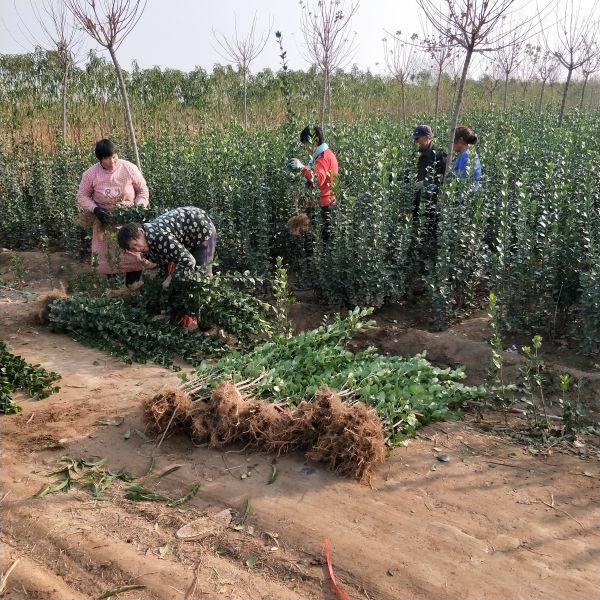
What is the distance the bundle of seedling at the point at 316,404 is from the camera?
3.33m

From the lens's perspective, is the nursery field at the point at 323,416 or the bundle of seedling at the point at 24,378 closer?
the nursery field at the point at 323,416

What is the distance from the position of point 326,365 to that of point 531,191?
4.10m

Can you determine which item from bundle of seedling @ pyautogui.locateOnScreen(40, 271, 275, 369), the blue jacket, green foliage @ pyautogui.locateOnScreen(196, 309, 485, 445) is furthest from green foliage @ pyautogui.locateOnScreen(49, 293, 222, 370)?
the blue jacket

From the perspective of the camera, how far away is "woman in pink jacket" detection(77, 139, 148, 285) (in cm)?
600

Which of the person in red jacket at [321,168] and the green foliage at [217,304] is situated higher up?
the person in red jacket at [321,168]

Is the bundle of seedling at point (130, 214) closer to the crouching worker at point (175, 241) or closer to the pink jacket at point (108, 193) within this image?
the pink jacket at point (108, 193)

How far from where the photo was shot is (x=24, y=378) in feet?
14.3

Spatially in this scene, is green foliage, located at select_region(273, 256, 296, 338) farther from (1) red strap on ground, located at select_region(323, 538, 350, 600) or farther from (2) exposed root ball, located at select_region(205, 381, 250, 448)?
(1) red strap on ground, located at select_region(323, 538, 350, 600)

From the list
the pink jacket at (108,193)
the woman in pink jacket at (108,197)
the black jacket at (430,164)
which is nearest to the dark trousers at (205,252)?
the woman in pink jacket at (108,197)

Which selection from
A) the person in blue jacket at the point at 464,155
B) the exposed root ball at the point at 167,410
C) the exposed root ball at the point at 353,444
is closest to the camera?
the exposed root ball at the point at 353,444

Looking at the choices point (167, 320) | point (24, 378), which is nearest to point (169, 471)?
point (24, 378)

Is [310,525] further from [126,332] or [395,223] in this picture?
[395,223]

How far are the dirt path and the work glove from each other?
266 centimetres

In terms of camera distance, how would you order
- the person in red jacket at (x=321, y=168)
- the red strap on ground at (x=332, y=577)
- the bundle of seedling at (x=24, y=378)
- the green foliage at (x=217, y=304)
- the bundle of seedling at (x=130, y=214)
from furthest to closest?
the person in red jacket at (x=321, y=168) < the bundle of seedling at (x=130, y=214) < the green foliage at (x=217, y=304) < the bundle of seedling at (x=24, y=378) < the red strap on ground at (x=332, y=577)
